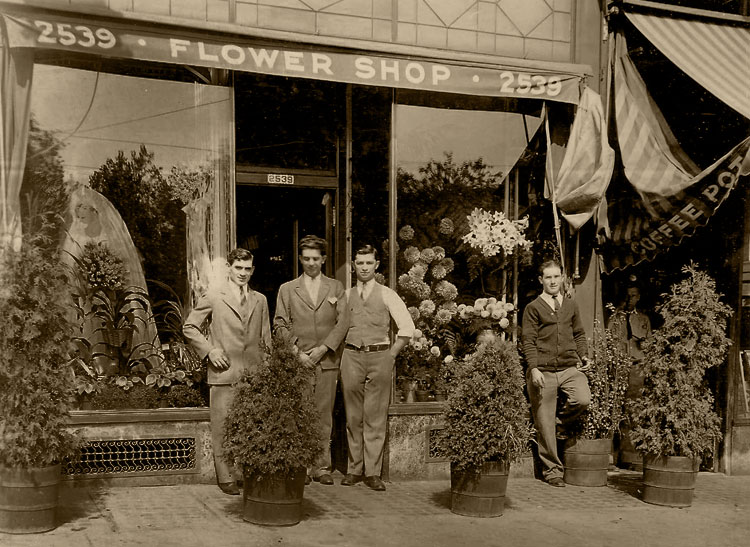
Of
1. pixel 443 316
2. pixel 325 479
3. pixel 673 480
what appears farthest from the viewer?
pixel 443 316

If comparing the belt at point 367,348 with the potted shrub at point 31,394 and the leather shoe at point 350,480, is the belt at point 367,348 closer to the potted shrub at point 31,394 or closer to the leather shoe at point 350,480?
the leather shoe at point 350,480

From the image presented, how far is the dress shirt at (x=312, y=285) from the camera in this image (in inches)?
293

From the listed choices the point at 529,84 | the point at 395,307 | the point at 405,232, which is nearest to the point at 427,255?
the point at 405,232

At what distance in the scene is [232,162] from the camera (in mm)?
7703

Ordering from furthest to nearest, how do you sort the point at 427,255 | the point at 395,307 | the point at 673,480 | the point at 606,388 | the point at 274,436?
the point at 427,255, the point at 606,388, the point at 395,307, the point at 673,480, the point at 274,436

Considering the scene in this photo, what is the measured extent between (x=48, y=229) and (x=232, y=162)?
5.55ft

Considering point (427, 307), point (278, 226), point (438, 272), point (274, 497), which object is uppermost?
point (278, 226)

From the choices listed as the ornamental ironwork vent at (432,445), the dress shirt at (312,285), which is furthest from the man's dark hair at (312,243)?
the ornamental ironwork vent at (432,445)

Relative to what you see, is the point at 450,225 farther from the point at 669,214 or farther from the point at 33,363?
the point at 33,363

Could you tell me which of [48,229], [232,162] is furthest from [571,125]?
[48,229]

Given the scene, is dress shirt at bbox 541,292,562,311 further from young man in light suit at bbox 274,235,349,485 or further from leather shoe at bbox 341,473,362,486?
leather shoe at bbox 341,473,362,486

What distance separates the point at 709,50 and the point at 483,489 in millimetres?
5025

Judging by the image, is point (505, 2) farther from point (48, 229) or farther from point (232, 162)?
point (48, 229)

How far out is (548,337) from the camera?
7867 millimetres
